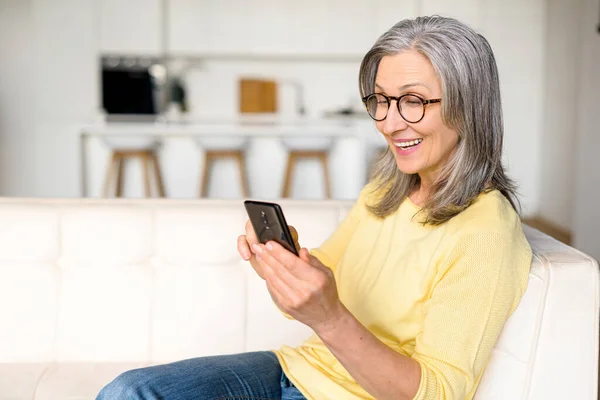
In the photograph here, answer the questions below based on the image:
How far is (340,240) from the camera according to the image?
1.61 meters

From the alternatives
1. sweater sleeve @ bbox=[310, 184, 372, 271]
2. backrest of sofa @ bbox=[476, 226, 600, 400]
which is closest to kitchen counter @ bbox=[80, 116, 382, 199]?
sweater sleeve @ bbox=[310, 184, 372, 271]

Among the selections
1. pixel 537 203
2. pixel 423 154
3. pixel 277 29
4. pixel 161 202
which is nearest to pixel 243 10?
pixel 277 29

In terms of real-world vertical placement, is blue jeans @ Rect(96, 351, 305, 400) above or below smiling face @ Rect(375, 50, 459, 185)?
below

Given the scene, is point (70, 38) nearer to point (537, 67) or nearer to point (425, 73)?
point (537, 67)

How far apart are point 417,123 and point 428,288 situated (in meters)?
0.28

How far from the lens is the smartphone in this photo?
3.65ft

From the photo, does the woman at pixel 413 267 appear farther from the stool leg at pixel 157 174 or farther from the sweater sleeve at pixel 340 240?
the stool leg at pixel 157 174

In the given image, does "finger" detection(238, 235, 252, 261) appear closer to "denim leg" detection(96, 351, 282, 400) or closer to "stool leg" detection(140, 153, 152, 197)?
"denim leg" detection(96, 351, 282, 400)

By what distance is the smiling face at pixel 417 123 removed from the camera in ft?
4.20

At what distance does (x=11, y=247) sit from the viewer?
1976mm

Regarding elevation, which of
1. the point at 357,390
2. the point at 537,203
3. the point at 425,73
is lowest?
the point at 537,203

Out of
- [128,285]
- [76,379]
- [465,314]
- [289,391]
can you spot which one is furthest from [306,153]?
[465,314]

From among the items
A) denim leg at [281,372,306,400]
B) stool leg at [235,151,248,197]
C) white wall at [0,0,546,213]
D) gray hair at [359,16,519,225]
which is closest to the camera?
gray hair at [359,16,519,225]

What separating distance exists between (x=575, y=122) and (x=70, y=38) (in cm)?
432
